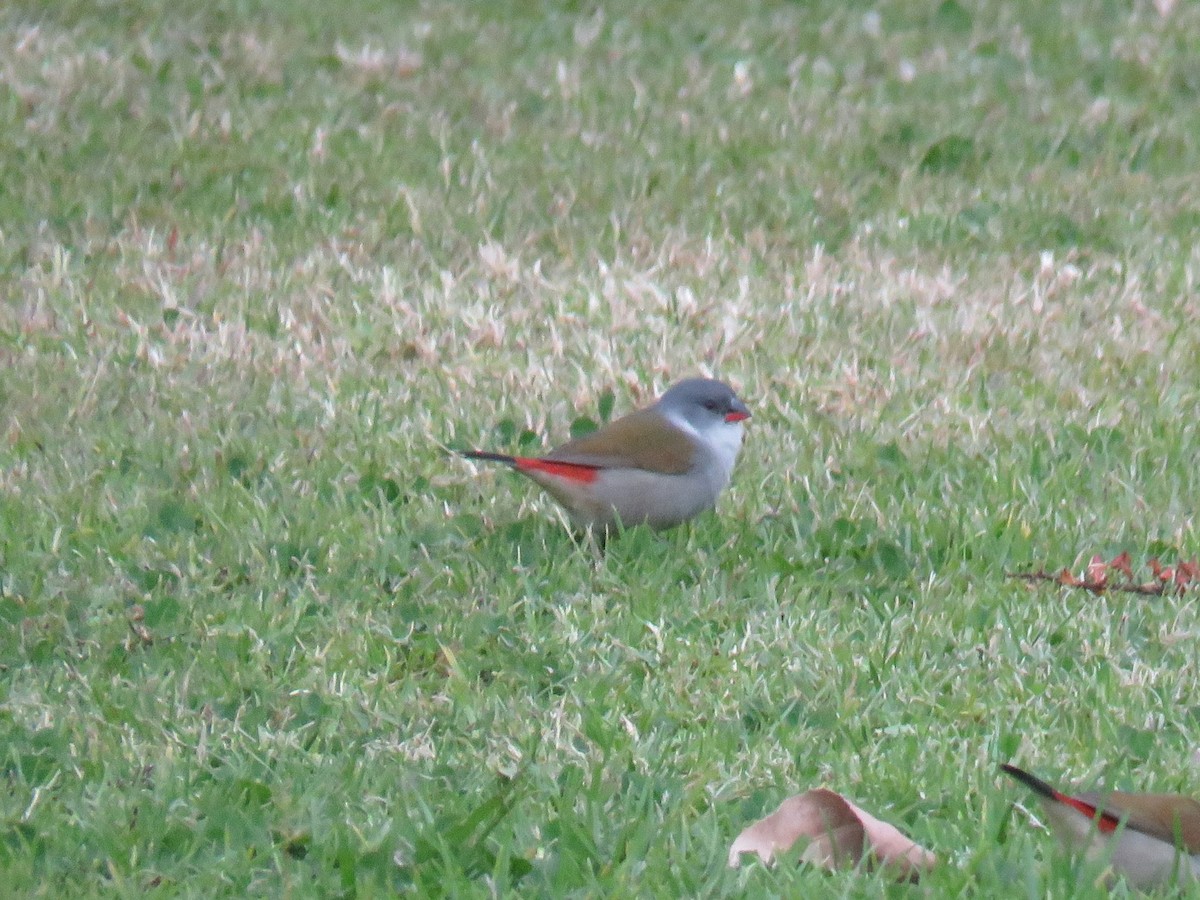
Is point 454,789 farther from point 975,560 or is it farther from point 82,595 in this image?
point 975,560

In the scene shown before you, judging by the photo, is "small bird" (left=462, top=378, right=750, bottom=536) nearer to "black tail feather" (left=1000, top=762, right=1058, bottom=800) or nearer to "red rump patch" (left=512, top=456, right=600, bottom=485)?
"red rump patch" (left=512, top=456, right=600, bottom=485)

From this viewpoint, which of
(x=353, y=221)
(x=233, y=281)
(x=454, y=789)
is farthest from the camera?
(x=353, y=221)

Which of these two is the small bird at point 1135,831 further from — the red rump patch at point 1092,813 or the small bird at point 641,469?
the small bird at point 641,469

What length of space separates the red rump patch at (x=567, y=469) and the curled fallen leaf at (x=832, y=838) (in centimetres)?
186

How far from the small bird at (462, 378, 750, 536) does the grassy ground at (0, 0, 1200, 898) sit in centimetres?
11

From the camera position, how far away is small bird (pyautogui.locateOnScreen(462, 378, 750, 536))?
5.72 metres

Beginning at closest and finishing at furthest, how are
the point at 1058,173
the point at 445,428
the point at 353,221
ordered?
the point at 445,428 < the point at 353,221 < the point at 1058,173

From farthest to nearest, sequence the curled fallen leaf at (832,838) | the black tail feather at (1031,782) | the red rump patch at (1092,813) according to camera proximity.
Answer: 1. the curled fallen leaf at (832,838)
2. the red rump patch at (1092,813)
3. the black tail feather at (1031,782)

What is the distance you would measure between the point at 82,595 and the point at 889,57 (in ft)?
23.4

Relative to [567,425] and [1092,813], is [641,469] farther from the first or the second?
[1092,813]

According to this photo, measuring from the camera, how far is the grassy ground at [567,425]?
4258 millimetres

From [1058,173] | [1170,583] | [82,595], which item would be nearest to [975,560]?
[1170,583]

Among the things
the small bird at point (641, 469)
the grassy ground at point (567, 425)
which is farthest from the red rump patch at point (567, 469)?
the grassy ground at point (567, 425)

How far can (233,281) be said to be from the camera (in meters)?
8.02
